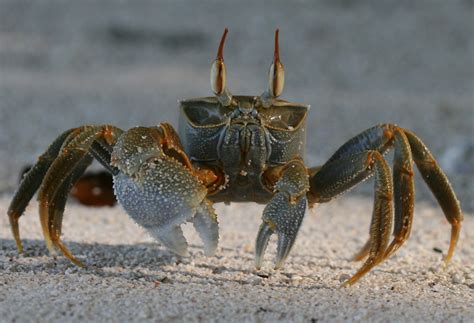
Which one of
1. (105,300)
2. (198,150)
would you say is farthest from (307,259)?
(105,300)

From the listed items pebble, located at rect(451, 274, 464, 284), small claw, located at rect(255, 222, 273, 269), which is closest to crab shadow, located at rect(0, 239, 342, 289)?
small claw, located at rect(255, 222, 273, 269)

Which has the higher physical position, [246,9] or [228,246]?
[246,9]

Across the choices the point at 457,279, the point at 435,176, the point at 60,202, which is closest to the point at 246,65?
the point at 435,176

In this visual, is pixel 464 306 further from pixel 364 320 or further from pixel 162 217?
pixel 162 217

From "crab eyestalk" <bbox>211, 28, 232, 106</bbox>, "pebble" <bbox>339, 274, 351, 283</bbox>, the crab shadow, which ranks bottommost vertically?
"pebble" <bbox>339, 274, 351, 283</bbox>

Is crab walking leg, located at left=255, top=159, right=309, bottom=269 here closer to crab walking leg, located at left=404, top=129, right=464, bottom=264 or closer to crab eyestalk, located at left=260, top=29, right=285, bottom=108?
crab eyestalk, located at left=260, top=29, right=285, bottom=108

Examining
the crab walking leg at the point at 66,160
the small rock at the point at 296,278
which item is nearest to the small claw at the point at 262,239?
the small rock at the point at 296,278
